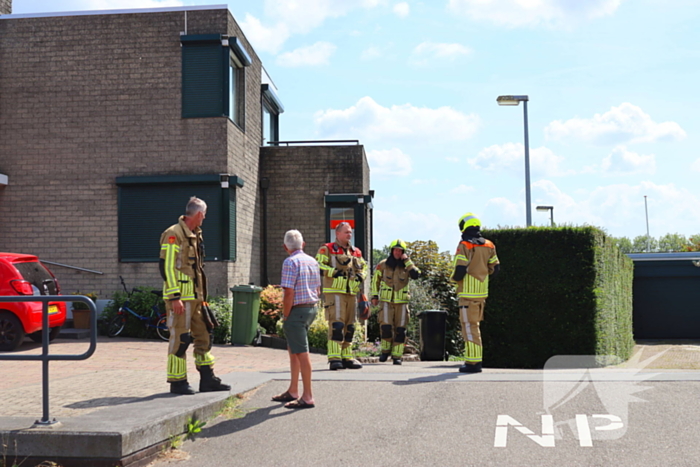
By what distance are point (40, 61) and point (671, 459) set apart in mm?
15428

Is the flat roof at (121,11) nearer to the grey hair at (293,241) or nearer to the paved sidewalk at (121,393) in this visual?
the paved sidewalk at (121,393)

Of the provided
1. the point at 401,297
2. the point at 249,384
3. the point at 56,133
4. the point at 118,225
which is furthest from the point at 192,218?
the point at 56,133

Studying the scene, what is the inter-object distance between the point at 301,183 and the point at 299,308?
12.3 meters

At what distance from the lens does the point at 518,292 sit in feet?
40.5

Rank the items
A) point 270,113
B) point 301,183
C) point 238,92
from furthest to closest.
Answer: point 270,113 → point 301,183 → point 238,92

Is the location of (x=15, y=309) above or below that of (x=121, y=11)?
below

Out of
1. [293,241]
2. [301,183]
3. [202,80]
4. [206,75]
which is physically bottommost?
[293,241]

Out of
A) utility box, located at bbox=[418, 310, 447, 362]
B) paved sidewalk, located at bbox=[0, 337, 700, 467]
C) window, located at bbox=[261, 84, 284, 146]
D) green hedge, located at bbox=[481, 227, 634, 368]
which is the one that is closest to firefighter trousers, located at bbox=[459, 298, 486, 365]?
paved sidewalk, located at bbox=[0, 337, 700, 467]

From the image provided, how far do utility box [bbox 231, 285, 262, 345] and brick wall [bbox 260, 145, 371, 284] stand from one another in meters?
5.18

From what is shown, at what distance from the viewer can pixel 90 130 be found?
15562 mm

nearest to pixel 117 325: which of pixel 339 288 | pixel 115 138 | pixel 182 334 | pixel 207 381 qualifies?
pixel 115 138

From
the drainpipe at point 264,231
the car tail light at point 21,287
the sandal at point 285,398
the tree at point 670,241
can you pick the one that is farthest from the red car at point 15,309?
the tree at point 670,241

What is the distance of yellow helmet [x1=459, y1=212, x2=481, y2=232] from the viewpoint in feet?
29.7

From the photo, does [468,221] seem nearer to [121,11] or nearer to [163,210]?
[163,210]
